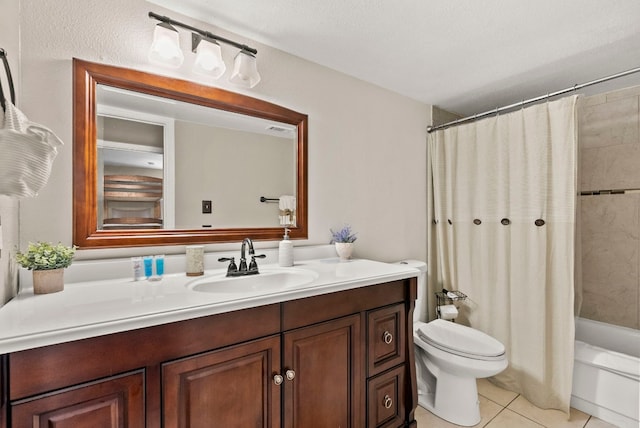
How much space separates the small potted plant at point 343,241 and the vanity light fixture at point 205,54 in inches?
38.7

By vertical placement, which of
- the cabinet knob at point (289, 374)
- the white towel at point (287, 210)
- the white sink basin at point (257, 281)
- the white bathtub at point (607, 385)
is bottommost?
the white bathtub at point (607, 385)

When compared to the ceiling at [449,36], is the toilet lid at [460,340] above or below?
below

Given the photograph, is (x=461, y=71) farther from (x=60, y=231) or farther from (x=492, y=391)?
(x=60, y=231)

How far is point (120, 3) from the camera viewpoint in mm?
1279

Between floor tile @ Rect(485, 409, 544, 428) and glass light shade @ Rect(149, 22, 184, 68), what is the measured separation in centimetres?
250

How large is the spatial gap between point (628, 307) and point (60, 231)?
→ 341cm

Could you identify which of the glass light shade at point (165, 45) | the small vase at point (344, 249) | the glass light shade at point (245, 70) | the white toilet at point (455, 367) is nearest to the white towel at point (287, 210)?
the small vase at point (344, 249)

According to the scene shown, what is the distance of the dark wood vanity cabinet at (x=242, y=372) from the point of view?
737 mm

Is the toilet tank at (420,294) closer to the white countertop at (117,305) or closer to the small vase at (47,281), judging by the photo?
the white countertop at (117,305)

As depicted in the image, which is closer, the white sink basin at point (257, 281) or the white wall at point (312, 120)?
the white wall at point (312, 120)

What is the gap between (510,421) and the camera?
1.70m

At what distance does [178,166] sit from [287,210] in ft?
2.06

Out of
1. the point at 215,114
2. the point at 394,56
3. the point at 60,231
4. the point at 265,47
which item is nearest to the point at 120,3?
the point at 215,114

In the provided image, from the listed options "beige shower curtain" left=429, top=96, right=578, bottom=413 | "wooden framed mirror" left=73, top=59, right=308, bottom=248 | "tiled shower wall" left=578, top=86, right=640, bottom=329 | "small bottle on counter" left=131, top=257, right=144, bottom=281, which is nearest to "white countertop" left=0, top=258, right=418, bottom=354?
"small bottle on counter" left=131, top=257, right=144, bottom=281
